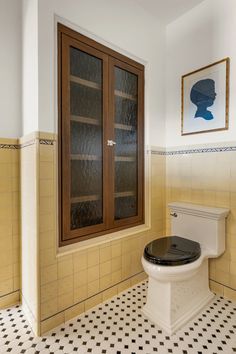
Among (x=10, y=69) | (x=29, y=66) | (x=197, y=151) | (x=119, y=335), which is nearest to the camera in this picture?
(x=119, y=335)

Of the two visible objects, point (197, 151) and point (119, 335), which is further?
point (197, 151)

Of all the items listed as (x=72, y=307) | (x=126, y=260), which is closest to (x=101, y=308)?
(x=72, y=307)

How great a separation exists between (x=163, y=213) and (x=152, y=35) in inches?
69.1

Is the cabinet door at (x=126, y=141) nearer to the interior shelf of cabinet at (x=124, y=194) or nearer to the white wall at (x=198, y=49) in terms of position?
the interior shelf of cabinet at (x=124, y=194)

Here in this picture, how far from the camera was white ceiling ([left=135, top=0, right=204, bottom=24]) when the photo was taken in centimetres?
188

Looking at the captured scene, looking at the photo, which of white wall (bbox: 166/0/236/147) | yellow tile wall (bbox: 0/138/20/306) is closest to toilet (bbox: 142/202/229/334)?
white wall (bbox: 166/0/236/147)

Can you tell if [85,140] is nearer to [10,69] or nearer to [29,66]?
[29,66]

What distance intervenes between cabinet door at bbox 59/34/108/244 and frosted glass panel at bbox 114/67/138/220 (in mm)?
161

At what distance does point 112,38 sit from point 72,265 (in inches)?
69.6

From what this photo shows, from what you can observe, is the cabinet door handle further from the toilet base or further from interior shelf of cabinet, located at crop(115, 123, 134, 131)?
the toilet base

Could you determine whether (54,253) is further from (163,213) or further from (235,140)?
(235,140)

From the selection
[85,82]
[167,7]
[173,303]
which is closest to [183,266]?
[173,303]

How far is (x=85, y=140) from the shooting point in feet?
5.38

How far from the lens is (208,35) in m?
1.85
